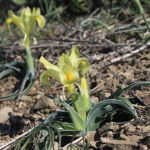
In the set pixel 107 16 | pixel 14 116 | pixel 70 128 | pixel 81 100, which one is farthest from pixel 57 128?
pixel 107 16

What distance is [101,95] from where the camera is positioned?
6.54 ft

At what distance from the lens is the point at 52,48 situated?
3193 mm

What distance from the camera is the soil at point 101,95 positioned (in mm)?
1420

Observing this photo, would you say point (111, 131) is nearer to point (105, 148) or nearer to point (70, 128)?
point (105, 148)

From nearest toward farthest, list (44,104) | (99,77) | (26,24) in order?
(44,104), (99,77), (26,24)

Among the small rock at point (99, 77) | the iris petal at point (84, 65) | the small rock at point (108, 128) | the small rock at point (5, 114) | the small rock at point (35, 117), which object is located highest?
the iris petal at point (84, 65)

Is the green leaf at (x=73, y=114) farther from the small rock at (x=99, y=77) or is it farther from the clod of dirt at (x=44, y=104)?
the small rock at (x=99, y=77)

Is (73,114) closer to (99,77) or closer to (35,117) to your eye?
(35,117)

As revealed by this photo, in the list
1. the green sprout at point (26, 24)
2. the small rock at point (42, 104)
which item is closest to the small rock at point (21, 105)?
the green sprout at point (26, 24)

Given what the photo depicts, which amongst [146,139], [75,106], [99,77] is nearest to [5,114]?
[75,106]

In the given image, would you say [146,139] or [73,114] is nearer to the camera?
[146,139]

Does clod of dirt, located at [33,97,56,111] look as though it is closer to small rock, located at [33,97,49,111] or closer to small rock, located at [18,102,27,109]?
small rock, located at [33,97,49,111]

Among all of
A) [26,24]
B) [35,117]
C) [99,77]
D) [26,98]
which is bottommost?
[35,117]

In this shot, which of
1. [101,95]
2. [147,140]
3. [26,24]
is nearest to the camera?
[147,140]
